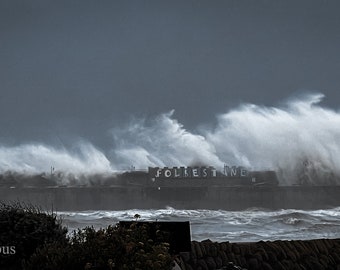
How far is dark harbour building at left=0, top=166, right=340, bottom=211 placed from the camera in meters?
8.22

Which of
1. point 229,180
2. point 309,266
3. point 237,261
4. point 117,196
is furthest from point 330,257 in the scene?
point 117,196

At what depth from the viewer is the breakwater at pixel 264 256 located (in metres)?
2.87

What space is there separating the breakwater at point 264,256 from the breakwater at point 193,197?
5.89m

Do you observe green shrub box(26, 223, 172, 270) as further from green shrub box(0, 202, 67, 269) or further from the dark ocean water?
the dark ocean water

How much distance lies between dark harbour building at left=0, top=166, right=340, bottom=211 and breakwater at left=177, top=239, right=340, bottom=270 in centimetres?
482

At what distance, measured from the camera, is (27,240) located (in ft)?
8.58

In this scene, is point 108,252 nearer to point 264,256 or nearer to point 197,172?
point 264,256

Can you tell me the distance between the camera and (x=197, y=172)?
27.2ft

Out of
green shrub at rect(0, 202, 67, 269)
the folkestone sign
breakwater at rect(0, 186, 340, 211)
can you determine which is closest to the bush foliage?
green shrub at rect(0, 202, 67, 269)

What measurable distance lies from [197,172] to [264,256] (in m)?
5.38

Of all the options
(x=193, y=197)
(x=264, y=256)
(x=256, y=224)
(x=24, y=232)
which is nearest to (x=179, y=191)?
(x=193, y=197)

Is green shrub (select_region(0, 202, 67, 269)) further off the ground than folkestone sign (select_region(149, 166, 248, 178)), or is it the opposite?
folkestone sign (select_region(149, 166, 248, 178))

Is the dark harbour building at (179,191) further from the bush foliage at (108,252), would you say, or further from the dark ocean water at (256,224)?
the bush foliage at (108,252)

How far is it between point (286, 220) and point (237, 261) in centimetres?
500
